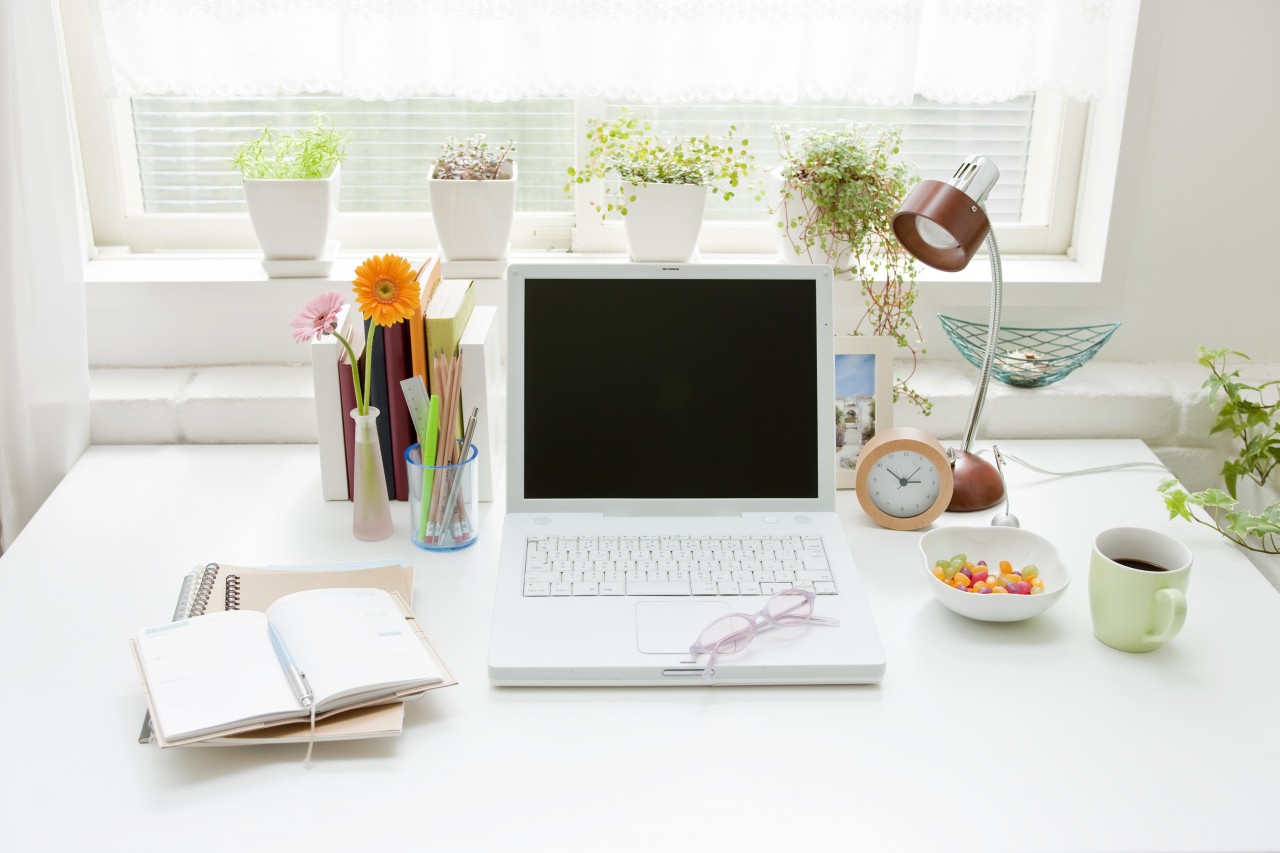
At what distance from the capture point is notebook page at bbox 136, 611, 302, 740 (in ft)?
3.17

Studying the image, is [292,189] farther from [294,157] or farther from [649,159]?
[649,159]

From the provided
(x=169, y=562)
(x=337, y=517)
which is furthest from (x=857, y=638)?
(x=169, y=562)

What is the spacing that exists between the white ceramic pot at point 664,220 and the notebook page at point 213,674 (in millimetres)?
865

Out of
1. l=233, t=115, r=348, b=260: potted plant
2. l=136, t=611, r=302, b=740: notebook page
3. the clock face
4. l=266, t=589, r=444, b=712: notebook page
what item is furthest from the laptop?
l=233, t=115, r=348, b=260: potted plant

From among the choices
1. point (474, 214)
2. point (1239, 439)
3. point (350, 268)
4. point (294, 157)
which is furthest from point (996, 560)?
point (294, 157)

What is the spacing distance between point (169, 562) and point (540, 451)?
1.49 ft

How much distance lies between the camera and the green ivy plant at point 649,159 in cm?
170

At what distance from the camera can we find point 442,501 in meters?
1.33

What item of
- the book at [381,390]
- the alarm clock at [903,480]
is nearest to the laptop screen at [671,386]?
the alarm clock at [903,480]

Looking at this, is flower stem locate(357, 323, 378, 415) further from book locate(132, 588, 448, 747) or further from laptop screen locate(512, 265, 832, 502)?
book locate(132, 588, 448, 747)

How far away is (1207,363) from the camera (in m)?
1.63

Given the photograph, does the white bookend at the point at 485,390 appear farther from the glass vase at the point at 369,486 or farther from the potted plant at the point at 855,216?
the potted plant at the point at 855,216

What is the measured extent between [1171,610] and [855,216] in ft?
2.47

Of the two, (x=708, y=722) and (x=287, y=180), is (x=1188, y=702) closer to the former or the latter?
(x=708, y=722)
